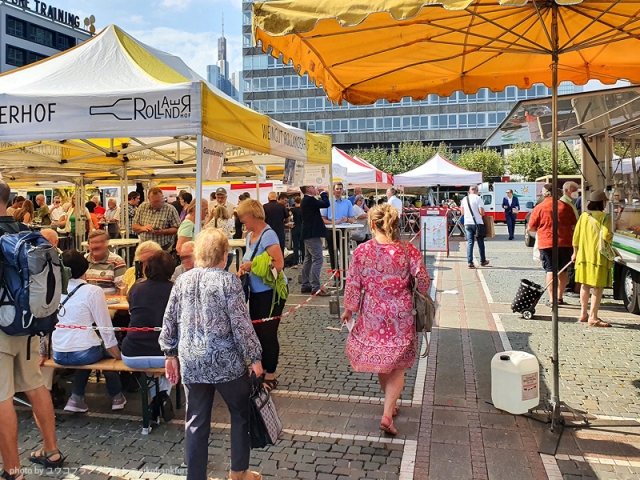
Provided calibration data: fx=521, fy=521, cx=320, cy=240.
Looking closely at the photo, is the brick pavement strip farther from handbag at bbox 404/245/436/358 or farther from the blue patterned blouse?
the blue patterned blouse

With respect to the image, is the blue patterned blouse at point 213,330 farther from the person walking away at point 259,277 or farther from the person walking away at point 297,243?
the person walking away at point 297,243

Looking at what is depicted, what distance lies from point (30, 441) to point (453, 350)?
4.26 metres

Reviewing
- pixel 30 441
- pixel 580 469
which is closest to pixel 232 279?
pixel 30 441

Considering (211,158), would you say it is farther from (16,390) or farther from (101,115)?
(16,390)

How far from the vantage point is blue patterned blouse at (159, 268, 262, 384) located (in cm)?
292

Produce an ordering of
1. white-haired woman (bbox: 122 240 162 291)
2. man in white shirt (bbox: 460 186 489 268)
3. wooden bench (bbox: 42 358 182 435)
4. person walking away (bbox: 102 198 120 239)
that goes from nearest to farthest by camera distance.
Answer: wooden bench (bbox: 42 358 182 435) → white-haired woman (bbox: 122 240 162 291) → man in white shirt (bbox: 460 186 489 268) → person walking away (bbox: 102 198 120 239)

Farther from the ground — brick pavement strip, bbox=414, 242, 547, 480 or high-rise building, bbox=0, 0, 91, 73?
high-rise building, bbox=0, 0, 91, 73

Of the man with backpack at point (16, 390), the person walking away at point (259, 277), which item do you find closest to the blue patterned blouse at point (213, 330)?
the man with backpack at point (16, 390)

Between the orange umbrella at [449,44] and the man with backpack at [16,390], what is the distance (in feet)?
7.77

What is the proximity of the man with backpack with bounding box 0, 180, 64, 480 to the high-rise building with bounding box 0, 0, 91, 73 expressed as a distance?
183ft

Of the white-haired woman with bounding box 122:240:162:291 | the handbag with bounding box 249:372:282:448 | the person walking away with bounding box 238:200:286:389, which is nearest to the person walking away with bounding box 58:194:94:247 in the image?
the white-haired woman with bounding box 122:240:162:291

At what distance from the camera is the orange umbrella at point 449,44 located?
3387 millimetres

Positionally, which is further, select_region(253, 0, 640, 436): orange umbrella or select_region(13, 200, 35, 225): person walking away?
select_region(13, 200, 35, 225): person walking away

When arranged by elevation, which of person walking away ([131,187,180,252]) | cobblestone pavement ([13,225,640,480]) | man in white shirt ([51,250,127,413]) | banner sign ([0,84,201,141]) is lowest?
cobblestone pavement ([13,225,640,480])
